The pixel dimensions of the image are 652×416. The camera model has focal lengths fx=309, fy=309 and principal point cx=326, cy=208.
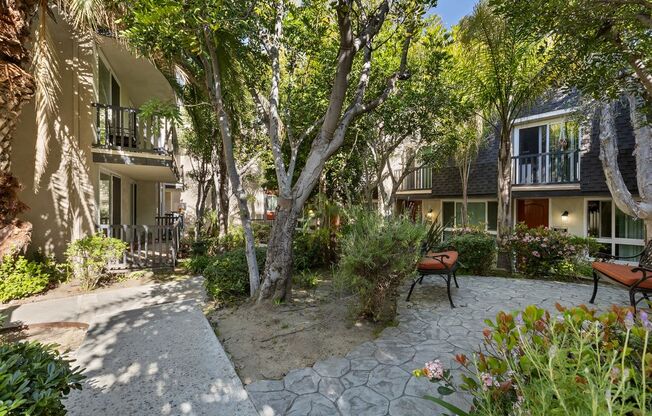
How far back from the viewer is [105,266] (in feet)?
24.3

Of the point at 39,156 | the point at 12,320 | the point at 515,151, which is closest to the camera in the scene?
the point at 12,320

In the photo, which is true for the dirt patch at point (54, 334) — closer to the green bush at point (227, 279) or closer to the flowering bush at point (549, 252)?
the green bush at point (227, 279)

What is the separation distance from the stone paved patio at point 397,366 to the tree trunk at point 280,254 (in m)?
1.90

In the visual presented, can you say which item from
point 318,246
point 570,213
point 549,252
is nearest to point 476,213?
point 570,213

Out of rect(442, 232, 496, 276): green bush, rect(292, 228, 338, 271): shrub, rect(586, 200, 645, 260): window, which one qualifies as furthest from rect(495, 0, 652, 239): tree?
rect(586, 200, 645, 260): window

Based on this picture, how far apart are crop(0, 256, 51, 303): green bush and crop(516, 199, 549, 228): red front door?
52.7ft

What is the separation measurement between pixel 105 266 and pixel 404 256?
718 centimetres

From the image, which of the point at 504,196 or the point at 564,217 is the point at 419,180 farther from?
the point at 504,196

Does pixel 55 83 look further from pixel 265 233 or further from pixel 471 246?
pixel 471 246

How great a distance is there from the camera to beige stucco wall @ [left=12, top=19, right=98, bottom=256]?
7320 mm

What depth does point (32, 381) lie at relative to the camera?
1.75 metres

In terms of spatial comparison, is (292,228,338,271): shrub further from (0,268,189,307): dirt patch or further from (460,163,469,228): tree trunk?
(460,163,469,228): tree trunk

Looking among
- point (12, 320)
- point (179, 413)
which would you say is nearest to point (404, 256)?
point (179, 413)

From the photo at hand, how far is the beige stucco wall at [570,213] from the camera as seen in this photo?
37.3 ft
